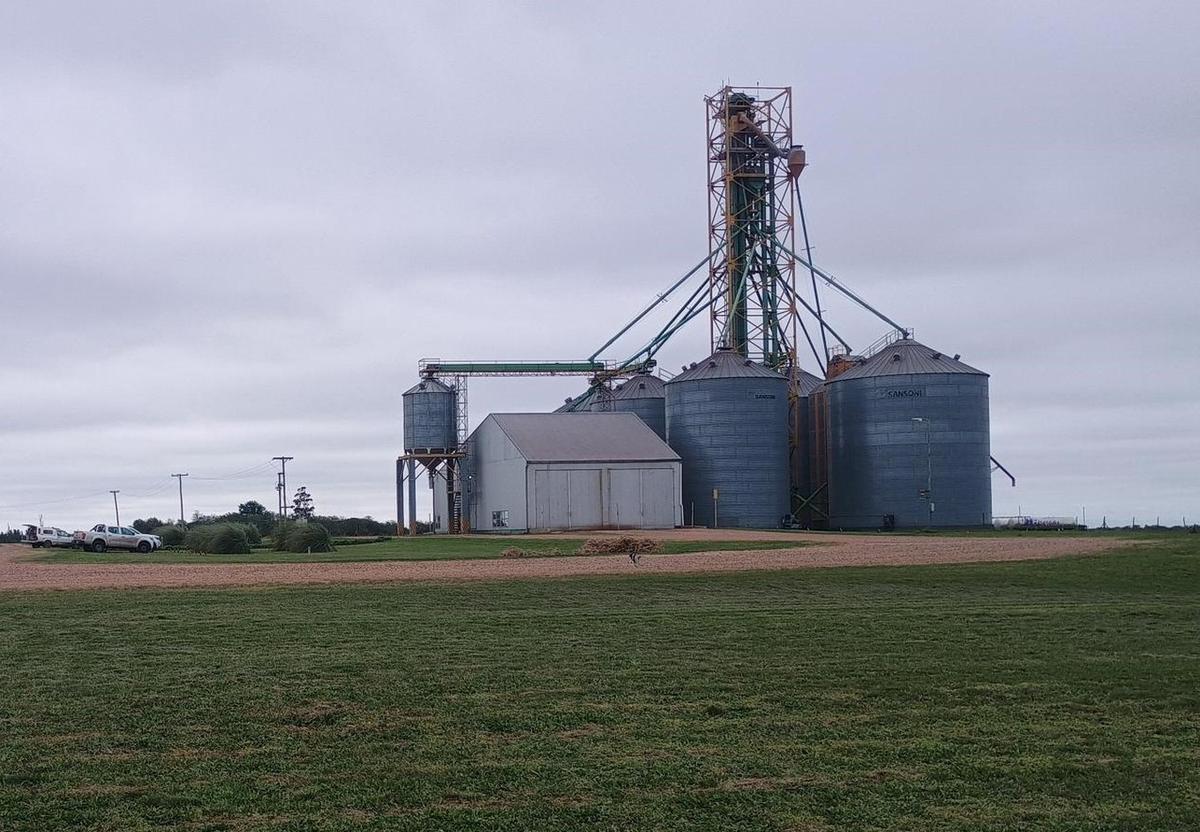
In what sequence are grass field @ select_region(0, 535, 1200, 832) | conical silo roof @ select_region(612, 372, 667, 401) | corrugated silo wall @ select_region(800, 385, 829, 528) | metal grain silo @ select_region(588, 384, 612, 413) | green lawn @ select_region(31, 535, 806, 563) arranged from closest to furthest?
grass field @ select_region(0, 535, 1200, 832) < green lawn @ select_region(31, 535, 806, 563) < corrugated silo wall @ select_region(800, 385, 829, 528) < conical silo roof @ select_region(612, 372, 667, 401) < metal grain silo @ select_region(588, 384, 612, 413)

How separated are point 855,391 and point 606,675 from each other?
72.8m

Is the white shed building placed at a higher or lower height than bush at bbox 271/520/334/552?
higher

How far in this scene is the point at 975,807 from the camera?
8727 mm


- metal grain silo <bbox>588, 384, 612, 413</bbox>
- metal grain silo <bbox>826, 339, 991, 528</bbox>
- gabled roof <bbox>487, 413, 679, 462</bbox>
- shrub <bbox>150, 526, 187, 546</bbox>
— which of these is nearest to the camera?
shrub <bbox>150, 526, 187, 546</bbox>

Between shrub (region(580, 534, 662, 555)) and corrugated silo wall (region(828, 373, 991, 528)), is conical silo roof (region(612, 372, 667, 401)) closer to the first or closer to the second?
corrugated silo wall (region(828, 373, 991, 528))

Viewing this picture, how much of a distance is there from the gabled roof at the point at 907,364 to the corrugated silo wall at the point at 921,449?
0.43 m

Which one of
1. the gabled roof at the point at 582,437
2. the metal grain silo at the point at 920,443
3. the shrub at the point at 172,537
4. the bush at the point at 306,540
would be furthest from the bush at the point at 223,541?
the metal grain silo at the point at 920,443

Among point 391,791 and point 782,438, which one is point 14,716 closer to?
point 391,791

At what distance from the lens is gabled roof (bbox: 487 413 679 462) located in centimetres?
8294

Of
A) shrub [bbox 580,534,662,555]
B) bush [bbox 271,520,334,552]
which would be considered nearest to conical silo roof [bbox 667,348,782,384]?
bush [bbox 271,520,334,552]

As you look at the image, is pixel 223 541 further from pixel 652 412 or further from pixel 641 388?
pixel 641 388

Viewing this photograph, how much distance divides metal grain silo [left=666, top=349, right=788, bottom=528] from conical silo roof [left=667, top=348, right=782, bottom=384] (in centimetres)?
9

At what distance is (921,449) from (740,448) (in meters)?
11.8

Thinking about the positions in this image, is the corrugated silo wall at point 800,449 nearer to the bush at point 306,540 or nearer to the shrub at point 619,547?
the bush at point 306,540
